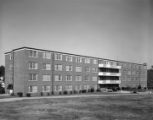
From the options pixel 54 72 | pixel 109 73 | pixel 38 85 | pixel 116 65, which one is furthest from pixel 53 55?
pixel 116 65

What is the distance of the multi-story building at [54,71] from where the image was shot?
42.6 m

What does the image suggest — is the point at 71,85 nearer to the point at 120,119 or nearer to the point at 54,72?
the point at 54,72

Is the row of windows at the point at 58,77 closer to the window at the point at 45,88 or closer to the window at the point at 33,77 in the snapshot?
the window at the point at 33,77

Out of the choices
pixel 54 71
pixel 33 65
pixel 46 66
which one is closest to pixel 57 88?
pixel 54 71

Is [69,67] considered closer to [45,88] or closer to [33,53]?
[45,88]

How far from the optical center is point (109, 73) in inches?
2579

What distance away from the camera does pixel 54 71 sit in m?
48.3

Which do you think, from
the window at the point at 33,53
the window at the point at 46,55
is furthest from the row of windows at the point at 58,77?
the window at the point at 46,55

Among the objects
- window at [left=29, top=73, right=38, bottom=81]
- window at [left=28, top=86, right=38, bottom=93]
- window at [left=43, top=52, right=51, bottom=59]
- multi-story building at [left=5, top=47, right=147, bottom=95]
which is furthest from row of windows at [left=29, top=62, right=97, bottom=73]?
window at [left=28, top=86, right=38, bottom=93]

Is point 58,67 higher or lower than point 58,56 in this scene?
lower

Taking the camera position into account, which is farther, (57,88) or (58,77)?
(58,77)

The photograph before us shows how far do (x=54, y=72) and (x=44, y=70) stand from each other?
133 inches

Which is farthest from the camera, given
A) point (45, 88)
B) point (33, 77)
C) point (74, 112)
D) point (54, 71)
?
point (54, 71)

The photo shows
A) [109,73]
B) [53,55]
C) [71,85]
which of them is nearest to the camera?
[53,55]
